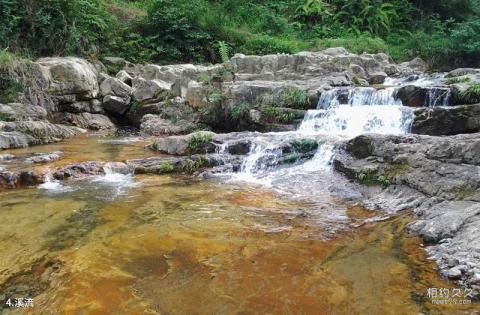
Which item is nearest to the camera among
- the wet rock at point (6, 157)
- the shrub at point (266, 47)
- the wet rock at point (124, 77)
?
the wet rock at point (6, 157)

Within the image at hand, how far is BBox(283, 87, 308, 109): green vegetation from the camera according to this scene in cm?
1166

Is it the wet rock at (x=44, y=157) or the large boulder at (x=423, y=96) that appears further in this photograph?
the large boulder at (x=423, y=96)

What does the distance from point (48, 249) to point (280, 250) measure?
2.55 m

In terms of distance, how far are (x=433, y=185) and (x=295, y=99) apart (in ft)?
20.4

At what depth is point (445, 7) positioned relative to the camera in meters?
22.8

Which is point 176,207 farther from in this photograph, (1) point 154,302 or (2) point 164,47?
(2) point 164,47

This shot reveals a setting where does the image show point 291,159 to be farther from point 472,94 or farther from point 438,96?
point 472,94

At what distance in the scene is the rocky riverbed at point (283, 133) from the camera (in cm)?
586

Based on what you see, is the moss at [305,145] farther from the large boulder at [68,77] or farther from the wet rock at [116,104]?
the large boulder at [68,77]

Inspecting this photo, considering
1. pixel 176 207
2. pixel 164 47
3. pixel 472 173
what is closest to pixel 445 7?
pixel 164 47

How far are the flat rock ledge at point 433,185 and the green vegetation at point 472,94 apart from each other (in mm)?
3400

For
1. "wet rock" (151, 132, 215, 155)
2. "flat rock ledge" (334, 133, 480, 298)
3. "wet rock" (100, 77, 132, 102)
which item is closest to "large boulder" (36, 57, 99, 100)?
"wet rock" (100, 77, 132, 102)

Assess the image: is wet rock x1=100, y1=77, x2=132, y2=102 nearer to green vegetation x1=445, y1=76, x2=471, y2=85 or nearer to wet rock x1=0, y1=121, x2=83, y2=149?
wet rock x1=0, y1=121, x2=83, y2=149

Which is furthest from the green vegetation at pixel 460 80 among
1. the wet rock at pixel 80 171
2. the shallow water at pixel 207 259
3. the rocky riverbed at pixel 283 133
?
the wet rock at pixel 80 171
